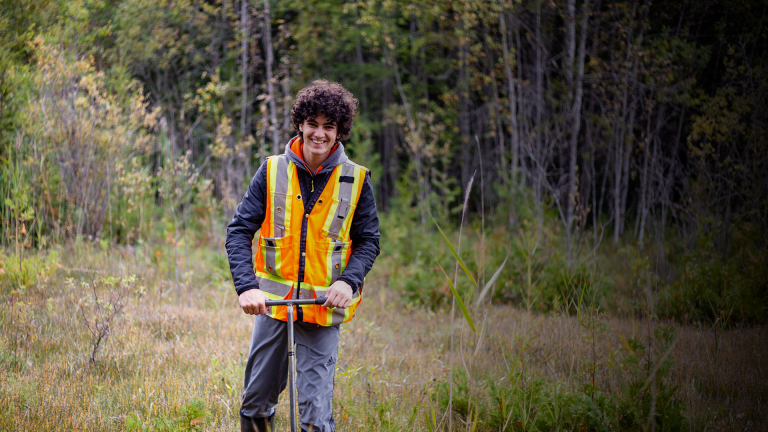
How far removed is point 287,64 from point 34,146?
5519mm

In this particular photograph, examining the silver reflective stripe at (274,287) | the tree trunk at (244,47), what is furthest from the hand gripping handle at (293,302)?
the tree trunk at (244,47)

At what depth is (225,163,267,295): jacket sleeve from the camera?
238cm

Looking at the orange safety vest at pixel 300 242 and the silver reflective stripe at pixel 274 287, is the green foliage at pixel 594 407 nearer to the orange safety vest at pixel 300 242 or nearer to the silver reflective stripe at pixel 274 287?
Answer: the orange safety vest at pixel 300 242

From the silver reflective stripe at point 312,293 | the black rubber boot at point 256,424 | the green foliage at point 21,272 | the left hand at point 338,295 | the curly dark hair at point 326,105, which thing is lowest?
the green foliage at point 21,272

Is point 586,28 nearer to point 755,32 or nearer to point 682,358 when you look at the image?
point 755,32

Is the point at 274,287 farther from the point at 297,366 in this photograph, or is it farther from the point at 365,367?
the point at 365,367

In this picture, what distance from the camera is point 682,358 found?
14.0 feet

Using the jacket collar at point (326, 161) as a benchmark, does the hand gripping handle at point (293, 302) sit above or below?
below

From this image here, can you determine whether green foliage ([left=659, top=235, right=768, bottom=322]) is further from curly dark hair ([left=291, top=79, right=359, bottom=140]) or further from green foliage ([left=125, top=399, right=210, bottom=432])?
green foliage ([left=125, top=399, right=210, bottom=432])

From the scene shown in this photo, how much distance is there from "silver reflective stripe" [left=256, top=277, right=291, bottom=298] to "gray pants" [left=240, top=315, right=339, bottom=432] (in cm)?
16

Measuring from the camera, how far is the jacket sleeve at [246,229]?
2.38 metres

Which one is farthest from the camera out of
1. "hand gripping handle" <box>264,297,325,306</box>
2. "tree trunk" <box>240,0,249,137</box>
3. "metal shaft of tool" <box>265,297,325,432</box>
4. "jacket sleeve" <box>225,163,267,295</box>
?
"tree trunk" <box>240,0,249,137</box>

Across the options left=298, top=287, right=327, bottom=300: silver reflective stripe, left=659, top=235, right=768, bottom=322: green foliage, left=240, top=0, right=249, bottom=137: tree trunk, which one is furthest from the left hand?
left=240, top=0, right=249, bottom=137: tree trunk

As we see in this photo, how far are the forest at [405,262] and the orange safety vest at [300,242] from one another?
0.65m
